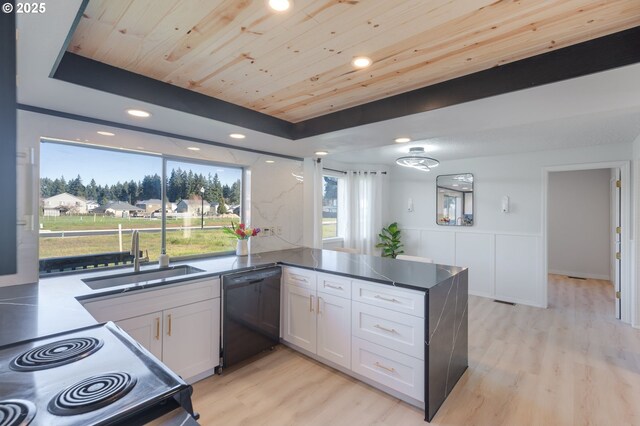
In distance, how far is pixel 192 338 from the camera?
2324 millimetres

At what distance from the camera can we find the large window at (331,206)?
5246mm

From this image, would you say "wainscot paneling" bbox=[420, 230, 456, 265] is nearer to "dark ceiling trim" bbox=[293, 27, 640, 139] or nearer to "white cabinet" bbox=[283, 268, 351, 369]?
"white cabinet" bbox=[283, 268, 351, 369]

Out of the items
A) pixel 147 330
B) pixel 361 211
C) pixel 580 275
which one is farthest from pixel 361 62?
pixel 580 275

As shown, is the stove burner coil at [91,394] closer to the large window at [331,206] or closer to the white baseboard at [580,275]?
the large window at [331,206]

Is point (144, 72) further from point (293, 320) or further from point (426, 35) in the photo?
point (293, 320)

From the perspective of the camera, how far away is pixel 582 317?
3930 millimetres

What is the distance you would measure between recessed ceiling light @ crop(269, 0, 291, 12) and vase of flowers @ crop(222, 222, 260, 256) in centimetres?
229

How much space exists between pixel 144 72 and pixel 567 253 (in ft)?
26.8

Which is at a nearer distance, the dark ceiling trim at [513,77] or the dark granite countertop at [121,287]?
the dark granite countertop at [121,287]

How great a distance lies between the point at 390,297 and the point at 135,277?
2075 mm

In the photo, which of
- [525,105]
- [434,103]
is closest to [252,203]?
[434,103]

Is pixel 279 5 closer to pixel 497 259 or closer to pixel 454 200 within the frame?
pixel 454 200

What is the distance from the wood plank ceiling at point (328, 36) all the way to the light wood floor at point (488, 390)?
2323 mm

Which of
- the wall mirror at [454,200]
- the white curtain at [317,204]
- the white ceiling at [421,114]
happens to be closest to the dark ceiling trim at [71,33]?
the white ceiling at [421,114]
